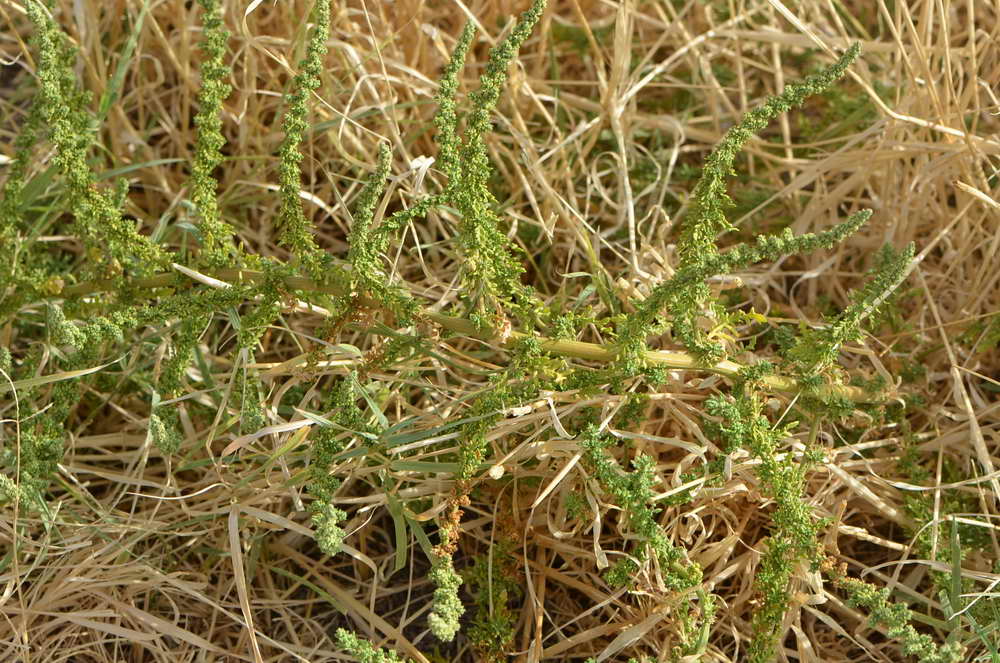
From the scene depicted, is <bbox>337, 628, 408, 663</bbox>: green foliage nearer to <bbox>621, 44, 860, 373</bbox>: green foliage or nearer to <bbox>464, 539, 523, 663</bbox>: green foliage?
<bbox>464, 539, 523, 663</bbox>: green foliage

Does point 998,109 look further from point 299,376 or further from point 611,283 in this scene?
point 299,376

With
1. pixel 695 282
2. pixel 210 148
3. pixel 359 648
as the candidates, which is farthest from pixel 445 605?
pixel 210 148

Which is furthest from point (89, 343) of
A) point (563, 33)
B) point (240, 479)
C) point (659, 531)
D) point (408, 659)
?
point (563, 33)

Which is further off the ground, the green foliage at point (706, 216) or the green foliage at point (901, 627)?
the green foliage at point (706, 216)

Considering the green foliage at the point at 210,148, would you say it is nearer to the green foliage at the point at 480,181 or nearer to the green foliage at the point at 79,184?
the green foliage at the point at 79,184

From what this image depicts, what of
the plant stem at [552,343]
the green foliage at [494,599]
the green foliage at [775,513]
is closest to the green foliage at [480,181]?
the plant stem at [552,343]

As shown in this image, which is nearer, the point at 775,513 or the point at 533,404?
the point at 775,513

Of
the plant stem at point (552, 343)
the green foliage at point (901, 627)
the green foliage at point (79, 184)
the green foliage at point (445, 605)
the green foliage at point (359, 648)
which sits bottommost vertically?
the green foliage at point (359, 648)

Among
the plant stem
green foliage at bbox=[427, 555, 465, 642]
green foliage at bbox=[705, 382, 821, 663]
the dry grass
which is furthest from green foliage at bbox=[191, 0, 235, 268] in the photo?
green foliage at bbox=[705, 382, 821, 663]

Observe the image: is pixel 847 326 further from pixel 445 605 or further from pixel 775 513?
pixel 445 605
